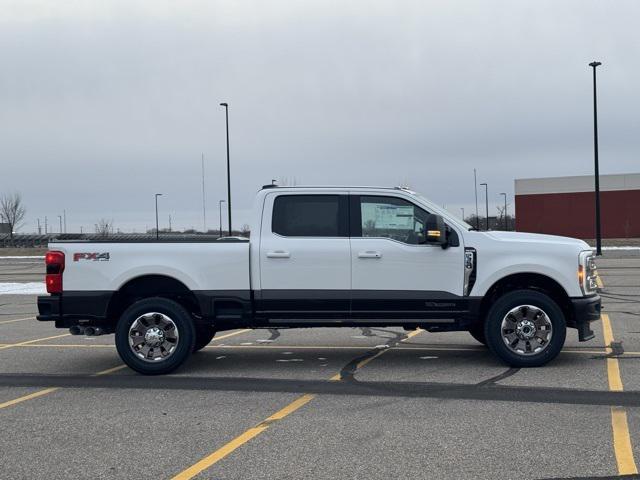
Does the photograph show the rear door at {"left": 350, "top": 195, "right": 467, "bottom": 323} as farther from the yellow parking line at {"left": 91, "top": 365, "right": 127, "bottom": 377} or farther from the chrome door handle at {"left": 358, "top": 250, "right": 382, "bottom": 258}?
the yellow parking line at {"left": 91, "top": 365, "right": 127, "bottom": 377}

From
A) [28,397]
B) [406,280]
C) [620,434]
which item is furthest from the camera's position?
[406,280]

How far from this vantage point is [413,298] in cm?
872

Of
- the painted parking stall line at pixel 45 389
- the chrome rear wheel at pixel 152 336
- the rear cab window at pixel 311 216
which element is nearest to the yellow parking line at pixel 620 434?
the rear cab window at pixel 311 216

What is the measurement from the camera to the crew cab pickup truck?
8.67 metres

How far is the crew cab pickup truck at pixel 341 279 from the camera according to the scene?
8.67 metres

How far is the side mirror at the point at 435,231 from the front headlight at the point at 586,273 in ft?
5.12

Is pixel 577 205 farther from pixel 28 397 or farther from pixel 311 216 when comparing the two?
pixel 28 397

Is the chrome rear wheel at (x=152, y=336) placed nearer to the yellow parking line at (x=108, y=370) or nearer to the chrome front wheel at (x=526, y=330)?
the yellow parking line at (x=108, y=370)

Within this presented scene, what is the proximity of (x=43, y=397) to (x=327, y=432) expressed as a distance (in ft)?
10.7

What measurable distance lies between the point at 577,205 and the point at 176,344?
56688 millimetres

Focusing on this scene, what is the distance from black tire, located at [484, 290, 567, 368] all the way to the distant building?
53642 millimetres

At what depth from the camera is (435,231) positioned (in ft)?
27.7

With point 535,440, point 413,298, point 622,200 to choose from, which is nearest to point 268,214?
point 413,298

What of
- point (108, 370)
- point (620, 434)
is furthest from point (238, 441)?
point (108, 370)
